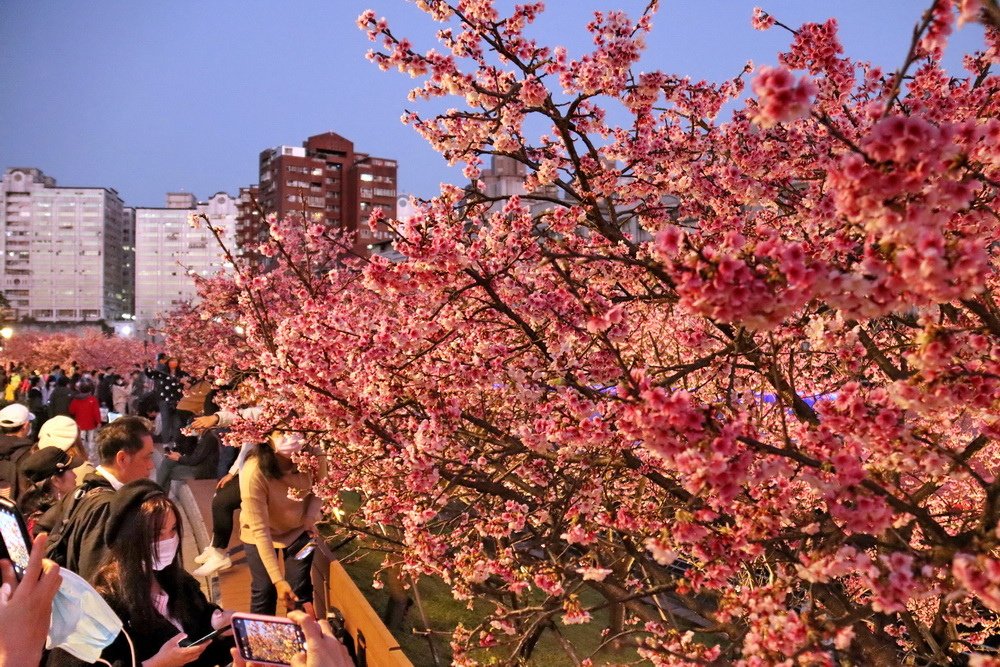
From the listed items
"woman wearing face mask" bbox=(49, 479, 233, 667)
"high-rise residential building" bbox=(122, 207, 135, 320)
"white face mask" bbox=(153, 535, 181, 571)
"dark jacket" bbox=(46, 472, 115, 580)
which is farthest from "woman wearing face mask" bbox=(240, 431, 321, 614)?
"high-rise residential building" bbox=(122, 207, 135, 320)

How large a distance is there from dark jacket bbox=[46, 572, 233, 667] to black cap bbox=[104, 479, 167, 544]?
0.22 meters

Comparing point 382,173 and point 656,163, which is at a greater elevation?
point 382,173

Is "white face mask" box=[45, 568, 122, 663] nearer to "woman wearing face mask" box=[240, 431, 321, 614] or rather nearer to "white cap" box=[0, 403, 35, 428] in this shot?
"woman wearing face mask" box=[240, 431, 321, 614]

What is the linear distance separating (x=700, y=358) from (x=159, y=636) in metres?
3.13

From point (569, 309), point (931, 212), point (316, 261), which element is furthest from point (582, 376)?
point (316, 261)

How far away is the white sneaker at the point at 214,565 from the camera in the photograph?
23.6ft

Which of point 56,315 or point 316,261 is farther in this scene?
point 56,315

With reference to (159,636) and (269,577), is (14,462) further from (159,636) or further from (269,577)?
(159,636)

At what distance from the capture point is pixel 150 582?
3.34 m

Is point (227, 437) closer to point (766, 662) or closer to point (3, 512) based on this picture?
point (3, 512)

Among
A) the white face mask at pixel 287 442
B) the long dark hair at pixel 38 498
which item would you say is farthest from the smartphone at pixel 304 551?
the long dark hair at pixel 38 498

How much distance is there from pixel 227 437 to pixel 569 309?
301 centimetres

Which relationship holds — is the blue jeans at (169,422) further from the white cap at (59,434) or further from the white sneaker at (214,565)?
the white cap at (59,434)

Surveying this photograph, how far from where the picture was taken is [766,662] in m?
2.72
